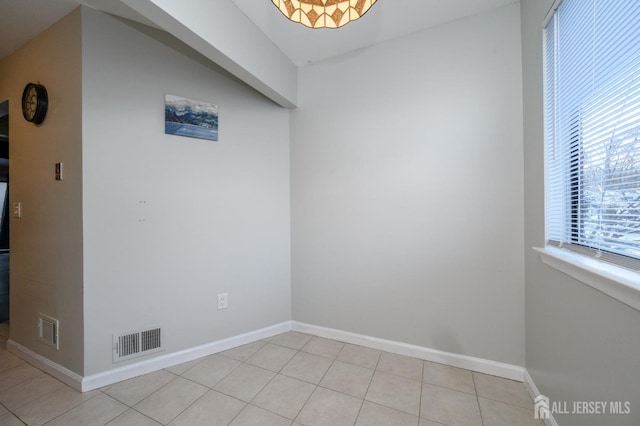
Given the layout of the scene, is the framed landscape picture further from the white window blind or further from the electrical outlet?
the white window blind

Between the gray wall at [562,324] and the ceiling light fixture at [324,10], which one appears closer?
the gray wall at [562,324]

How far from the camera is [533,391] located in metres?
1.45

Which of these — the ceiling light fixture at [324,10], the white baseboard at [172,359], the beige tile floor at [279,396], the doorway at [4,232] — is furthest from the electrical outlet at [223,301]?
the doorway at [4,232]

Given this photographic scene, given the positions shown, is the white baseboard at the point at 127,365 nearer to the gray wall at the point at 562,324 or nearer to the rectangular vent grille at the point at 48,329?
the rectangular vent grille at the point at 48,329

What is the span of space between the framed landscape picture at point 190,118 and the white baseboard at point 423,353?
6.46 feet

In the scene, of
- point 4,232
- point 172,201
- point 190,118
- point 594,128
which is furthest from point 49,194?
point 594,128

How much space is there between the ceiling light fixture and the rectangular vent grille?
2.50 metres

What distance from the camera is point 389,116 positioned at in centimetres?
201

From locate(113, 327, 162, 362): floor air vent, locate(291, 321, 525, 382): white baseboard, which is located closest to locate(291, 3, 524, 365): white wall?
locate(291, 321, 525, 382): white baseboard

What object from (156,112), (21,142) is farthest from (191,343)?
(21,142)

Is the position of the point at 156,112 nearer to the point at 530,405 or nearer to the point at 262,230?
the point at 262,230

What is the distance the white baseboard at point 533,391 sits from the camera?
1.21 meters

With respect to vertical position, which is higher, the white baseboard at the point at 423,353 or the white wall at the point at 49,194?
the white wall at the point at 49,194

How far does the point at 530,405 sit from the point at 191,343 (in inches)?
92.1
